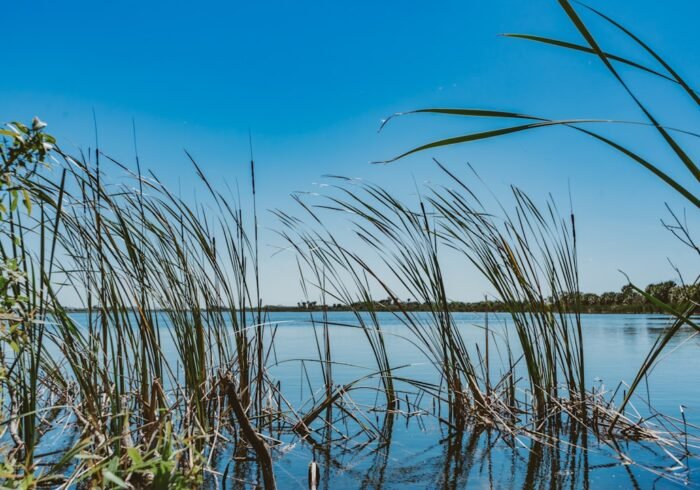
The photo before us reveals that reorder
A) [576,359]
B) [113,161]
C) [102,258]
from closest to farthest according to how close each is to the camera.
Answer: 1. [102,258]
2. [113,161]
3. [576,359]

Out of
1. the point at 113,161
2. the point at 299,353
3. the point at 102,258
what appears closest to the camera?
the point at 102,258

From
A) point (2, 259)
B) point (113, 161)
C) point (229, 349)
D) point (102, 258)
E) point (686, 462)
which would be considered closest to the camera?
point (2, 259)

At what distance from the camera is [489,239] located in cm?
317

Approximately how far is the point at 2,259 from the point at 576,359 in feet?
9.50

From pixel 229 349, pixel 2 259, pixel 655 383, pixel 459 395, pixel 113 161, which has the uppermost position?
pixel 113 161

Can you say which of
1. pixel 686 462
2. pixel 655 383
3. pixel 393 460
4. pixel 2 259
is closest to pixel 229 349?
pixel 393 460

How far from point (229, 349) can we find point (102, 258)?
3.82 feet

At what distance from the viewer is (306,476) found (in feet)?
8.28

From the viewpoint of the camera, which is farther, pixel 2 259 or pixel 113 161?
pixel 113 161

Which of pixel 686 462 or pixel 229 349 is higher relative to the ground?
pixel 229 349

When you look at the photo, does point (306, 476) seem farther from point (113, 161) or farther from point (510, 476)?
point (113, 161)

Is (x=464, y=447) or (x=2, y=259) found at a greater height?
(x=2, y=259)

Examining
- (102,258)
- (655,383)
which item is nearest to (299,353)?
(655,383)

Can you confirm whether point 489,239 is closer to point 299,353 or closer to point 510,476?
point 510,476
